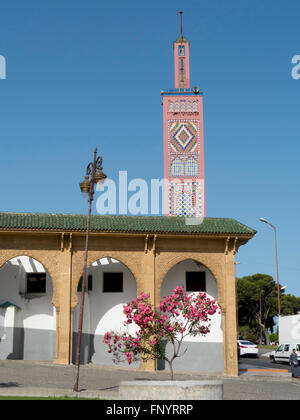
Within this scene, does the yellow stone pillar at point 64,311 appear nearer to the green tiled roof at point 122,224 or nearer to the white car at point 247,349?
the green tiled roof at point 122,224

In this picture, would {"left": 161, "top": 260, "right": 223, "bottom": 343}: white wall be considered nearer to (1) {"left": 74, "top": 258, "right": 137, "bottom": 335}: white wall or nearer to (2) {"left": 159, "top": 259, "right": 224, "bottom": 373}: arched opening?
(2) {"left": 159, "top": 259, "right": 224, "bottom": 373}: arched opening

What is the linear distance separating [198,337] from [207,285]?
244 cm

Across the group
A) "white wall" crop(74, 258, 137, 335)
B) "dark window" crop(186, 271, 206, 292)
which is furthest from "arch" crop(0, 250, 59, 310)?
"dark window" crop(186, 271, 206, 292)

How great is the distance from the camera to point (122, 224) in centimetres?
2483

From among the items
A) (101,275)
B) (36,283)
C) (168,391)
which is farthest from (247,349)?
(168,391)

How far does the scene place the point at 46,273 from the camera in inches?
1039

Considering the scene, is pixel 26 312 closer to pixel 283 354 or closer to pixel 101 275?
pixel 101 275

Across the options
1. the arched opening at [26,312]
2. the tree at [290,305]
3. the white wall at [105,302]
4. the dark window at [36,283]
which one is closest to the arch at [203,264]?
the white wall at [105,302]

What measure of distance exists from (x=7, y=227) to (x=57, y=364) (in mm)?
6227

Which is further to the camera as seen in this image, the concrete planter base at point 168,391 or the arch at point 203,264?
the arch at point 203,264

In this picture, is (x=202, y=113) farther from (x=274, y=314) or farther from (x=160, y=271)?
(x=274, y=314)

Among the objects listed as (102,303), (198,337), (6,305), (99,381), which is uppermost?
(102,303)

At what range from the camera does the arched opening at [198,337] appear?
82.8 ft
